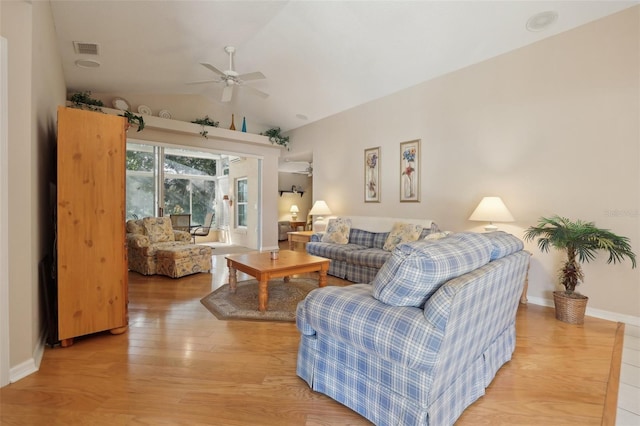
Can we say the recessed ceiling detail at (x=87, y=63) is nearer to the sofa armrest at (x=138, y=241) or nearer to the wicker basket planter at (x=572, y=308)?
the sofa armrest at (x=138, y=241)

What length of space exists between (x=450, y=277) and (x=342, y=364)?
733 millimetres

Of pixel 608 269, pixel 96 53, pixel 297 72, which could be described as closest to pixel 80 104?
pixel 96 53

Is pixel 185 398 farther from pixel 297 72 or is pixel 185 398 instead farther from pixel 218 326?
pixel 297 72

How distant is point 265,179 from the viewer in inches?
281

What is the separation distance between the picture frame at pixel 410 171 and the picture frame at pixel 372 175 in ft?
1.60

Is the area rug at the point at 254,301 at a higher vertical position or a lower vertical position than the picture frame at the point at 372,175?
lower

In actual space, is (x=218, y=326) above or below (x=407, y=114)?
below

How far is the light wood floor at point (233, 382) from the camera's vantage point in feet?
5.07

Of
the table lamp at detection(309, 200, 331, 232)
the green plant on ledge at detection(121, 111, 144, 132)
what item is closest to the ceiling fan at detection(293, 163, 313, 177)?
the table lamp at detection(309, 200, 331, 232)

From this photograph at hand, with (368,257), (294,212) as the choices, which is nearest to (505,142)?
(368,257)

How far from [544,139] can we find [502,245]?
7.66ft

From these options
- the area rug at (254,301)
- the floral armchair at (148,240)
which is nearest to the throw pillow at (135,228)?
the floral armchair at (148,240)

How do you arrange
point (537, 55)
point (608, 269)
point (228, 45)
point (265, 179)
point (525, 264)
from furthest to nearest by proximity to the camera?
point (265, 179) → point (228, 45) → point (537, 55) → point (608, 269) → point (525, 264)

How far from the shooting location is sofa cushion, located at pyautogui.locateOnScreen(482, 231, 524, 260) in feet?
5.79
